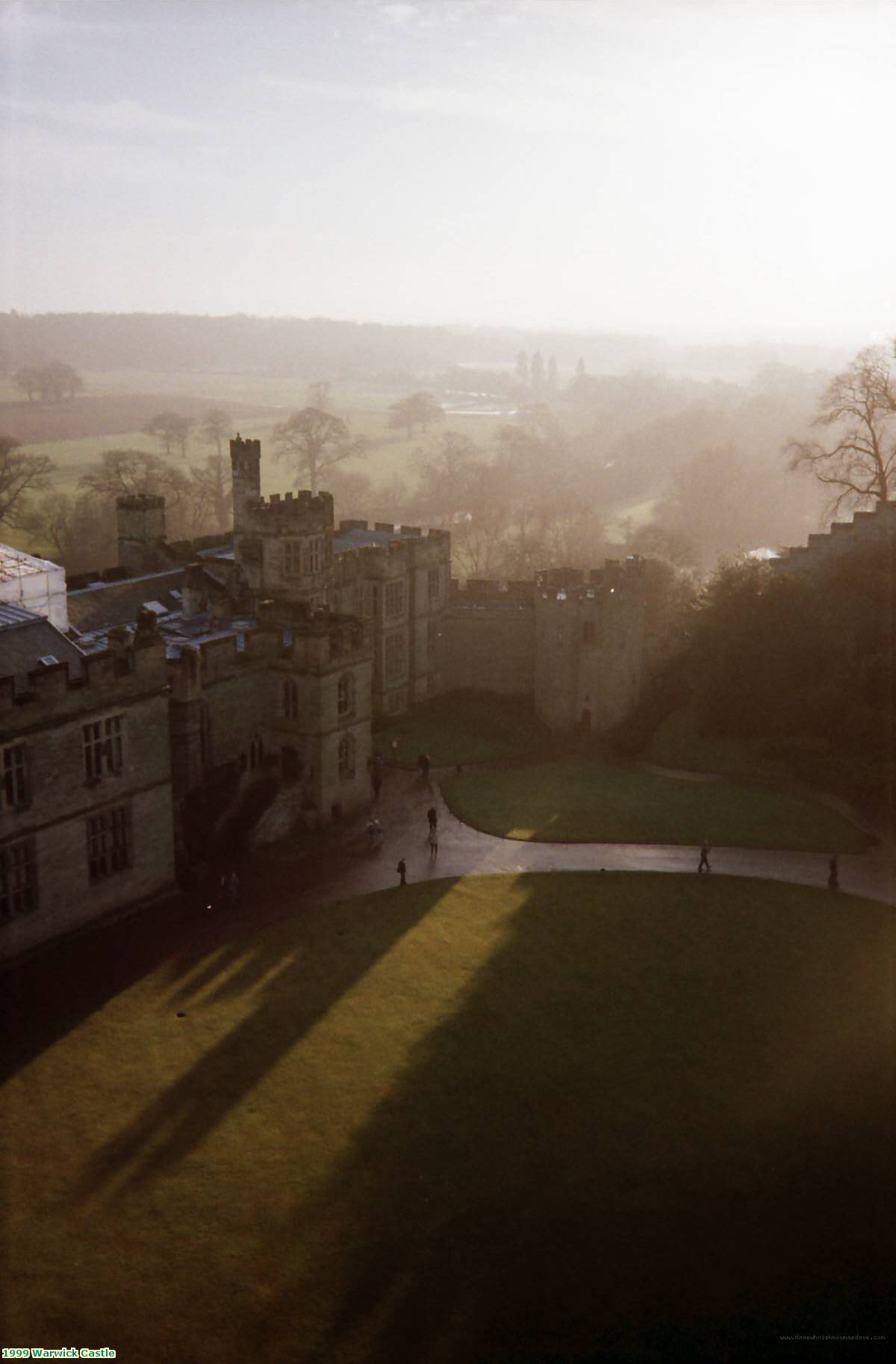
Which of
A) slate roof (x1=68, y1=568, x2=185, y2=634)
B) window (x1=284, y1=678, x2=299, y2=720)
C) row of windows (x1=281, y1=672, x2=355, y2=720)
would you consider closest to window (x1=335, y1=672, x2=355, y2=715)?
row of windows (x1=281, y1=672, x2=355, y2=720)

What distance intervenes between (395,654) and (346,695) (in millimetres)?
13445

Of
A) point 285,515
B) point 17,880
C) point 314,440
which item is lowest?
point 17,880

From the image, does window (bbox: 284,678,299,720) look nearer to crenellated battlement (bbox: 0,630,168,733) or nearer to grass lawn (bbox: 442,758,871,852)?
crenellated battlement (bbox: 0,630,168,733)

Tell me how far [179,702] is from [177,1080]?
45.4 ft

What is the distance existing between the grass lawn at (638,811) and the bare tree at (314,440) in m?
58.5

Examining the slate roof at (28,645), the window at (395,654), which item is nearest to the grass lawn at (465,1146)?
the slate roof at (28,645)

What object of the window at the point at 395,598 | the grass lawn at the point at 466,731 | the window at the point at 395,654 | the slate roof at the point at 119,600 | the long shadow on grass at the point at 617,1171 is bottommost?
the long shadow on grass at the point at 617,1171

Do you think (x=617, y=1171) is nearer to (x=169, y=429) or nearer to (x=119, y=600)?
(x=119, y=600)

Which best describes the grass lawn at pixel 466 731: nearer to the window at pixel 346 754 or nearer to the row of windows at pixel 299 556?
the window at pixel 346 754

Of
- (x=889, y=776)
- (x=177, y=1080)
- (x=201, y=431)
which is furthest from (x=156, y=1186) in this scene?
(x=201, y=431)

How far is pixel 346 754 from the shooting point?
43.8 metres

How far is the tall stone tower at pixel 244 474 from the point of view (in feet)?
161

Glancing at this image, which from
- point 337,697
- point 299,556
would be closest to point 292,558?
point 299,556

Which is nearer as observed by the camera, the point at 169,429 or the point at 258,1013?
the point at 258,1013
